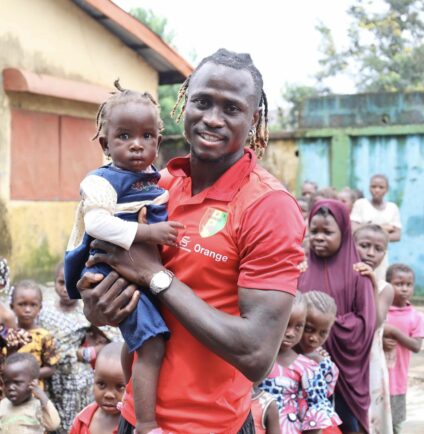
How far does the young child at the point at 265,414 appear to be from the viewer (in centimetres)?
370

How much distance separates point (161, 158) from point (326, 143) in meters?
3.07

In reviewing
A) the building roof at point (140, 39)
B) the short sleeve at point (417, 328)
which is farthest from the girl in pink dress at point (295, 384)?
the building roof at point (140, 39)

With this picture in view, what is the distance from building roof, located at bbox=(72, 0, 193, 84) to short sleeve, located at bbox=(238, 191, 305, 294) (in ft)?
28.2

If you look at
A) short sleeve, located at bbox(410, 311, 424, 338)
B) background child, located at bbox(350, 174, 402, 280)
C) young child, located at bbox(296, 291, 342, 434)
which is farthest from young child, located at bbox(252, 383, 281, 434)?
background child, located at bbox(350, 174, 402, 280)

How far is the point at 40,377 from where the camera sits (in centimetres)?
493

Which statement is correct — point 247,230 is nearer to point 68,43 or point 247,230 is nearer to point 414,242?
point 68,43

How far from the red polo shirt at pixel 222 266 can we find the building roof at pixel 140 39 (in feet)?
27.8

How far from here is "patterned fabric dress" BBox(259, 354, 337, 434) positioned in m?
3.95

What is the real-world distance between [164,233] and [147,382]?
0.43 metres

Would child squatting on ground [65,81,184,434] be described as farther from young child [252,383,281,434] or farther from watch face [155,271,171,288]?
young child [252,383,281,434]

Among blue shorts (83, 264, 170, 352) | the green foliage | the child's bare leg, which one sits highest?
the green foliage

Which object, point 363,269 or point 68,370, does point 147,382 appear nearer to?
point 363,269

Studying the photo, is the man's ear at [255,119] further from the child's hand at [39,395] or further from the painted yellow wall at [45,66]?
the painted yellow wall at [45,66]

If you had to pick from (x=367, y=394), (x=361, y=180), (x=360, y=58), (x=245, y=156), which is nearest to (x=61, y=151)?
(x=361, y=180)
